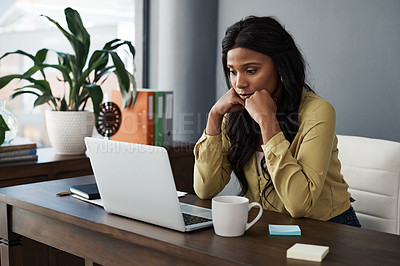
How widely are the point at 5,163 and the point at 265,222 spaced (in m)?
1.44

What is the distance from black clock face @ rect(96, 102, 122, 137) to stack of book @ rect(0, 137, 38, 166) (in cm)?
41

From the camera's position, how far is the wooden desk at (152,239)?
1110 mm

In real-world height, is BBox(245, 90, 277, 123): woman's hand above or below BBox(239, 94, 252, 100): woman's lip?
below

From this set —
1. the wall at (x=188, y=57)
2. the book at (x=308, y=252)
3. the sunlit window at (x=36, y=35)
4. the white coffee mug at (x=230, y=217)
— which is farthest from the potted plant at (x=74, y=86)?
the book at (x=308, y=252)

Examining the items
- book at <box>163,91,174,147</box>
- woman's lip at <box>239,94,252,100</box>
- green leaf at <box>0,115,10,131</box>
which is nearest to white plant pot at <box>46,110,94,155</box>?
green leaf at <box>0,115,10,131</box>

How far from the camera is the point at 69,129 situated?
2.55m

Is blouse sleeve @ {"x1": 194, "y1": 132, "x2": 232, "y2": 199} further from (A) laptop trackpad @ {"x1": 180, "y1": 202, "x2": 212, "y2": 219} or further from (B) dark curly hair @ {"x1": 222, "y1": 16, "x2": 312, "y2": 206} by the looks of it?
(A) laptop trackpad @ {"x1": 180, "y1": 202, "x2": 212, "y2": 219}

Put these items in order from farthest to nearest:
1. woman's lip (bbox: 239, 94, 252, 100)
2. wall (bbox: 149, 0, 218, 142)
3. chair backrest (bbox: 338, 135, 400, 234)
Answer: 1. wall (bbox: 149, 0, 218, 142)
2. chair backrest (bbox: 338, 135, 400, 234)
3. woman's lip (bbox: 239, 94, 252, 100)

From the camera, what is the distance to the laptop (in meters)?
1.24

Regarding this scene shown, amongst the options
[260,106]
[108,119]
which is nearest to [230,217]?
[260,106]

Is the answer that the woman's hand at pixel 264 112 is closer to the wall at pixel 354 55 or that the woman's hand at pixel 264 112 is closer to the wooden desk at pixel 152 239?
the wooden desk at pixel 152 239

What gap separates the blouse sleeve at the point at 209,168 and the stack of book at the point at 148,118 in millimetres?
1091

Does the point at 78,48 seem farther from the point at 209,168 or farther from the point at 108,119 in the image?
the point at 209,168

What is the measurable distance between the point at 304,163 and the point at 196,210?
14.6 inches
